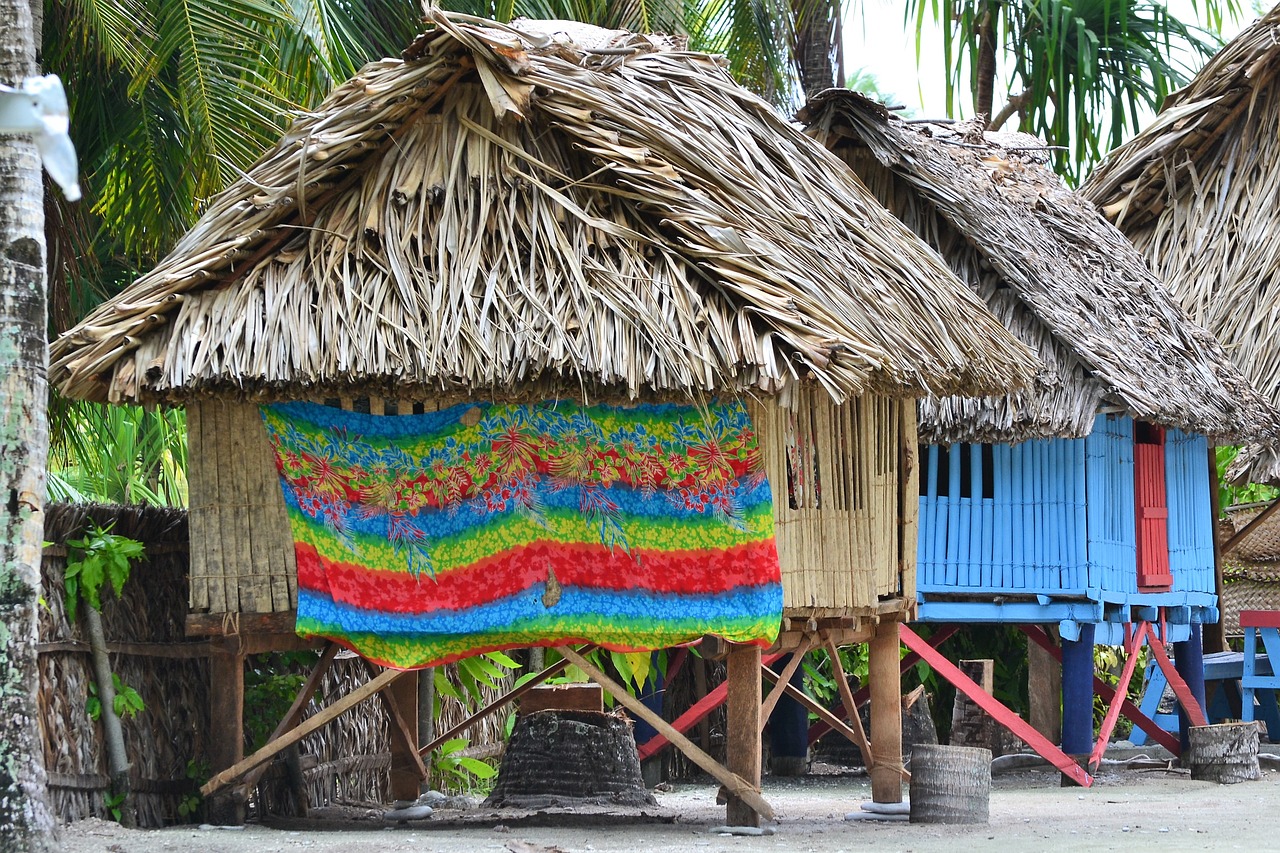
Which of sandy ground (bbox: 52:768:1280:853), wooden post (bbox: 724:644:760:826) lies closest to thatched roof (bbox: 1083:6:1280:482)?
sandy ground (bbox: 52:768:1280:853)

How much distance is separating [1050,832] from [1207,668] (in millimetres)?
6050

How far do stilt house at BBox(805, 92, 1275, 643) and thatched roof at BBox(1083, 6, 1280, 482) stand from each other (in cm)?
75

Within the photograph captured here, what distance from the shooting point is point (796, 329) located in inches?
264

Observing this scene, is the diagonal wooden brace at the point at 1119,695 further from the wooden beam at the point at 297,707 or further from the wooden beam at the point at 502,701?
the wooden beam at the point at 297,707

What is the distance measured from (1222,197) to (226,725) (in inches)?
348

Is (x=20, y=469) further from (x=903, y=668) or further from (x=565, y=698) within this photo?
(x=903, y=668)

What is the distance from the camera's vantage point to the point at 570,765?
9.04m

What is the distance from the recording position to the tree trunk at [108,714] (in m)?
7.48

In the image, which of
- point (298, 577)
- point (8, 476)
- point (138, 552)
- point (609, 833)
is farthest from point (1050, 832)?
point (8, 476)

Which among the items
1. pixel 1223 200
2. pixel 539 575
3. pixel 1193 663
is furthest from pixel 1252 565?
pixel 539 575

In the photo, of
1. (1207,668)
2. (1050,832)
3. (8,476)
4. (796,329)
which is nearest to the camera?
(8,476)

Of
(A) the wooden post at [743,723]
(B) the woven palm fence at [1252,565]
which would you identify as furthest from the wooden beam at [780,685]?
(B) the woven palm fence at [1252,565]

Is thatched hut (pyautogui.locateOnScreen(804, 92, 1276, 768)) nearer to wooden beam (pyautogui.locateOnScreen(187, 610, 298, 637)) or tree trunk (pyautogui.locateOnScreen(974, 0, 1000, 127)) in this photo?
wooden beam (pyautogui.locateOnScreen(187, 610, 298, 637))

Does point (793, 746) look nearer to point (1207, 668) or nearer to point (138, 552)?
point (1207, 668)
